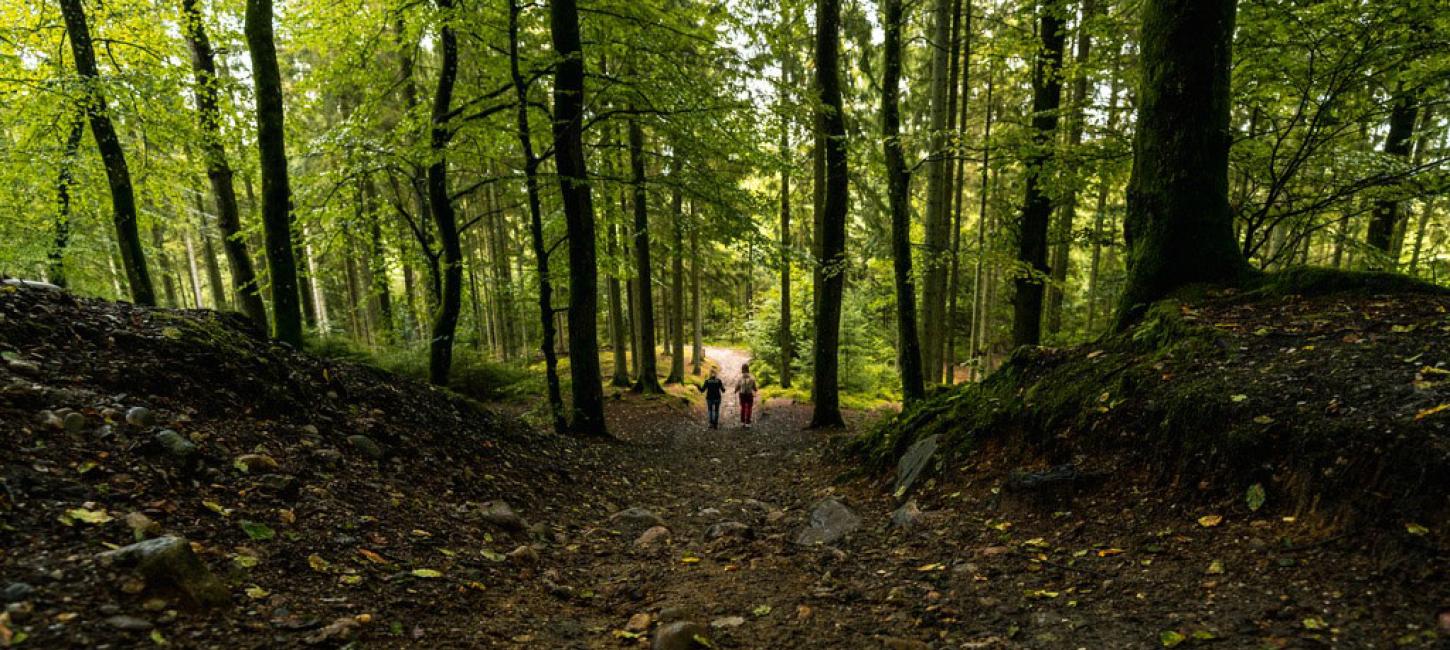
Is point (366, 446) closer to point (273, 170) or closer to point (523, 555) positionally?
point (523, 555)

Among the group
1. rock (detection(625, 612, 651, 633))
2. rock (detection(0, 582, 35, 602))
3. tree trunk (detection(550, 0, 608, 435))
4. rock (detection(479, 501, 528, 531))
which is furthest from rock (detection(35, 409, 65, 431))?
tree trunk (detection(550, 0, 608, 435))

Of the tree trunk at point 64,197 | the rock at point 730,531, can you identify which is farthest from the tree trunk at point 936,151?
the tree trunk at point 64,197

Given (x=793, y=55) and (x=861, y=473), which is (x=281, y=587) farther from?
(x=793, y=55)

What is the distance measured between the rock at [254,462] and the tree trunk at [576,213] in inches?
199

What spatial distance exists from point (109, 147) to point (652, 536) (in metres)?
12.1

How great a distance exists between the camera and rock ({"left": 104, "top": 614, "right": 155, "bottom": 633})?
75.4 inches

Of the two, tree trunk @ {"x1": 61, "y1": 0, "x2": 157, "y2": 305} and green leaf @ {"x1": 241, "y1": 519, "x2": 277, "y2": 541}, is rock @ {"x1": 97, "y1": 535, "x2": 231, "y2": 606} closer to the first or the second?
green leaf @ {"x1": 241, "y1": 519, "x2": 277, "y2": 541}

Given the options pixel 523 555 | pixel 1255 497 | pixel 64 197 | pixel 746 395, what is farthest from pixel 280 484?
pixel 64 197

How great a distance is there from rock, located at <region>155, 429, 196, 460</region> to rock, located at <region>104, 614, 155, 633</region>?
1.53 meters

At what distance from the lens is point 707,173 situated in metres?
9.31

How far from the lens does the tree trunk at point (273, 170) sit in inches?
289

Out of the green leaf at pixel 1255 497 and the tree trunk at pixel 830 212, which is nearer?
the green leaf at pixel 1255 497

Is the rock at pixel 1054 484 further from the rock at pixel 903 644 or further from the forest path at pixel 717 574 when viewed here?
the rock at pixel 903 644

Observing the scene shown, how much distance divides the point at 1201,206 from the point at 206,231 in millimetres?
26732
